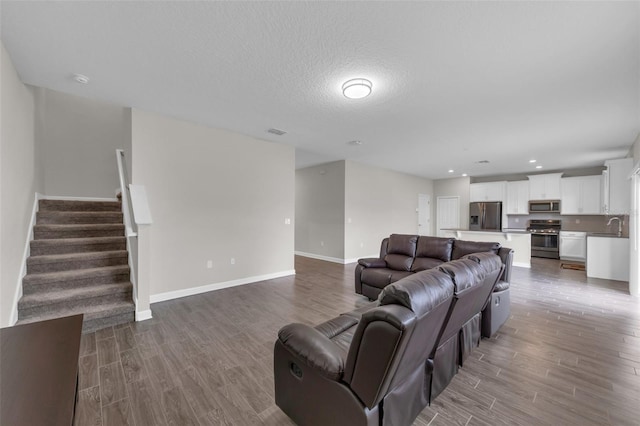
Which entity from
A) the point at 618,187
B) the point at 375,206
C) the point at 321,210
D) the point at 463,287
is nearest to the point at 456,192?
the point at 375,206

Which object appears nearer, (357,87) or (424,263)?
(357,87)

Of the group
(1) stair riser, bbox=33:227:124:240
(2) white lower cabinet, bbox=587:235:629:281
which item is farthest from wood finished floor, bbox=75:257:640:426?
(2) white lower cabinet, bbox=587:235:629:281

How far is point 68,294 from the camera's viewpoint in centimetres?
301

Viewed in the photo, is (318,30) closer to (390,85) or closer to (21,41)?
(390,85)

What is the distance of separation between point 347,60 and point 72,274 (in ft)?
13.3

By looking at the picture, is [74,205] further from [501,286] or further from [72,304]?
[501,286]

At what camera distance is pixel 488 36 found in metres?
2.01

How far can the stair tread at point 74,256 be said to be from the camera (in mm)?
3154

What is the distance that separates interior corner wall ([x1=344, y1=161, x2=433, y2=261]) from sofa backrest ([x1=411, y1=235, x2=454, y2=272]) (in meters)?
2.94

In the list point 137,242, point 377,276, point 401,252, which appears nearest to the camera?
point 137,242

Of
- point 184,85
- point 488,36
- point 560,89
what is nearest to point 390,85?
point 488,36

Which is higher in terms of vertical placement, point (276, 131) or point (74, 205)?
point (276, 131)

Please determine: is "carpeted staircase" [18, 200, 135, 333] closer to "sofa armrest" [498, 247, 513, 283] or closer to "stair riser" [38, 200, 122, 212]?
"stair riser" [38, 200, 122, 212]

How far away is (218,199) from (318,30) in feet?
10.7
